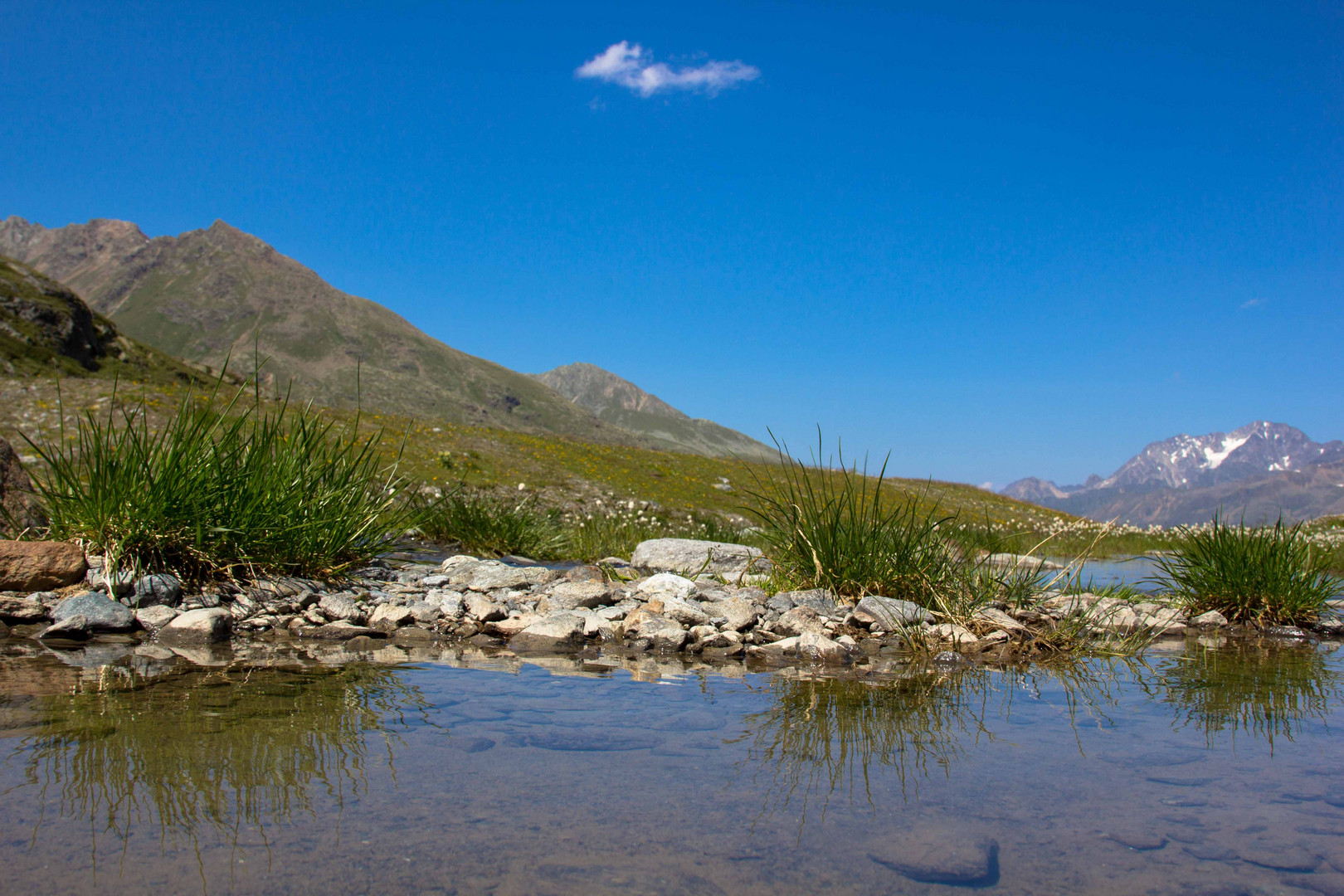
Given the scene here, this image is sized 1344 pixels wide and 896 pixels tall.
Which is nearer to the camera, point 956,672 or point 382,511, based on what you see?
point 956,672

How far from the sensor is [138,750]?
9.49ft

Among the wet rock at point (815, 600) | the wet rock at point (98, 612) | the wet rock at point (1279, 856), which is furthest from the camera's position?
the wet rock at point (815, 600)

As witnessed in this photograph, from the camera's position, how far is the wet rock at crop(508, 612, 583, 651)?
6.05 metres

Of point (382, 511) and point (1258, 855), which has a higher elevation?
point (382, 511)

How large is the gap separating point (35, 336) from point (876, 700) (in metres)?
34.3

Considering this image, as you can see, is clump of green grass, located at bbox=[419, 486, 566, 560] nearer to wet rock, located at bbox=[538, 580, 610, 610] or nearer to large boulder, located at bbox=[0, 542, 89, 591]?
wet rock, located at bbox=[538, 580, 610, 610]

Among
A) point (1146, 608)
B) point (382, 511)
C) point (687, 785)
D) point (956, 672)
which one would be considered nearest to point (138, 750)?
point (687, 785)

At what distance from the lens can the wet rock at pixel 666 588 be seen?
726cm

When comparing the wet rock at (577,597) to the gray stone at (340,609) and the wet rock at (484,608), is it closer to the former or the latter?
the wet rock at (484,608)

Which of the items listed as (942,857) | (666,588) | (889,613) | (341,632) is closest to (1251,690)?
(889,613)

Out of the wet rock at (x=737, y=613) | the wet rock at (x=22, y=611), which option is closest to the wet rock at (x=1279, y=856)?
the wet rock at (x=737, y=613)

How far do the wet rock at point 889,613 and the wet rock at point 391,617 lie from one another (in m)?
3.87

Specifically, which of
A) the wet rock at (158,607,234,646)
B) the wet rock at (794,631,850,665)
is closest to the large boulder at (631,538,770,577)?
the wet rock at (794,631,850,665)

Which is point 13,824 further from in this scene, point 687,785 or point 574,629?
point 574,629
